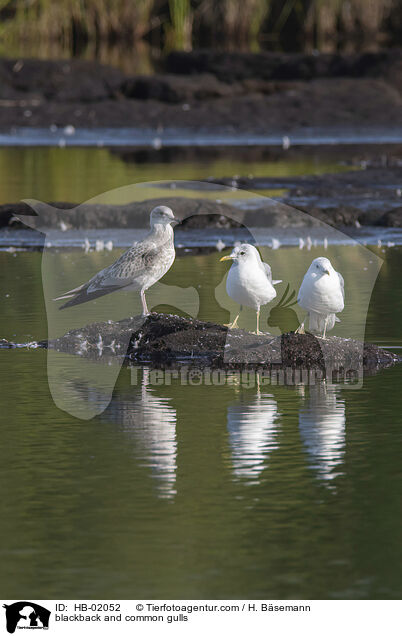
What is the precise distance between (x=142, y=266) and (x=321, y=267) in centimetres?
156

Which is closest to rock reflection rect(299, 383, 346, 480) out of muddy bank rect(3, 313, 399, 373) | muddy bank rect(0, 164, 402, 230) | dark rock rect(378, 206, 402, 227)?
muddy bank rect(3, 313, 399, 373)

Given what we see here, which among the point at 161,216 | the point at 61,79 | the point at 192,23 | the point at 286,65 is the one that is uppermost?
the point at 192,23

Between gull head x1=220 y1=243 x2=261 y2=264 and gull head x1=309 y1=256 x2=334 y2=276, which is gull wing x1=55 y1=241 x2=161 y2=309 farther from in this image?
gull head x1=309 y1=256 x2=334 y2=276

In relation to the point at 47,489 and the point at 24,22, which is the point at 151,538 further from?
the point at 24,22

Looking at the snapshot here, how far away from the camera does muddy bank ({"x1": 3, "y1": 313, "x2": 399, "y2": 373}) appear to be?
29.6ft

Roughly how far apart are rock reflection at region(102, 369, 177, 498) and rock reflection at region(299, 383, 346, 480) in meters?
0.69

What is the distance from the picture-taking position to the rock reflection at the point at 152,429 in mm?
6680

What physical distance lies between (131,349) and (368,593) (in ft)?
14.7

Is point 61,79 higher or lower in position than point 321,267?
higher

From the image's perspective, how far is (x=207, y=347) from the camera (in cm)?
927

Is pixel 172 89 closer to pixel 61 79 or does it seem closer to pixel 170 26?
pixel 61 79
